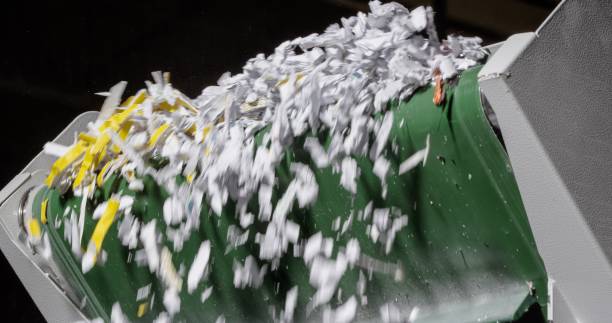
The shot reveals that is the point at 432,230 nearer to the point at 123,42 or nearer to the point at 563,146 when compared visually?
the point at 563,146

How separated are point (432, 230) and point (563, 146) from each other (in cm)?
25

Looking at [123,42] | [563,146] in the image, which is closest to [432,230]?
[563,146]

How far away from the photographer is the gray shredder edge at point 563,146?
986mm

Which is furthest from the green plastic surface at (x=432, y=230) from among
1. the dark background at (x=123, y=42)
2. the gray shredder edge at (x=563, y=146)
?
the dark background at (x=123, y=42)

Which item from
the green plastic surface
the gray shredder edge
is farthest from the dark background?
the gray shredder edge

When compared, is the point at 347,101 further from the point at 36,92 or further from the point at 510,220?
the point at 36,92

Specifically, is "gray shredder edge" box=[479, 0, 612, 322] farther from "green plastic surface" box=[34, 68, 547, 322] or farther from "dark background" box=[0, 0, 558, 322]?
"dark background" box=[0, 0, 558, 322]

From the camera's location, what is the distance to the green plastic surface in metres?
1.07

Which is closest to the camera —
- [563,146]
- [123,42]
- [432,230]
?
[563,146]

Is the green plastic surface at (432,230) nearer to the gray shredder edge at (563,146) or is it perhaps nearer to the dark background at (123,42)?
the gray shredder edge at (563,146)

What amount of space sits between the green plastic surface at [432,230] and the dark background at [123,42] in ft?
5.09

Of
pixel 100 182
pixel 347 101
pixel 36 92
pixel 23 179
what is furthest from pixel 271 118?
pixel 36 92

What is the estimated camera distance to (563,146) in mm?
1006

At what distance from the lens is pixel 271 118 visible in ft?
4.54
